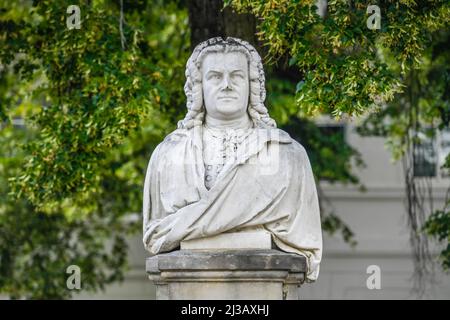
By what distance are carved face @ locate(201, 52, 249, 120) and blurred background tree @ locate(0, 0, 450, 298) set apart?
2133mm

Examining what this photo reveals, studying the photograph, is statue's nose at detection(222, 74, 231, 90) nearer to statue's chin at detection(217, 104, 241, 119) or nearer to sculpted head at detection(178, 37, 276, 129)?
sculpted head at detection(178, 37, 276, 129)

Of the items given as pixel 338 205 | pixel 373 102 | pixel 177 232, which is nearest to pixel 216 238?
pixel 177 232

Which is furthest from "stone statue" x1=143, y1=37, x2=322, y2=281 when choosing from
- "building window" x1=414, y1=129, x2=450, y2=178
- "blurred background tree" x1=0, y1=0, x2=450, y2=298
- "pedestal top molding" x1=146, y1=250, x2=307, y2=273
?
"building window" x1=414, y1=129, x2=450, y2=178

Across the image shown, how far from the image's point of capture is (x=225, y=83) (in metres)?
10.9

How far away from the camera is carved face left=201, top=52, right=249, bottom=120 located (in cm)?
1096

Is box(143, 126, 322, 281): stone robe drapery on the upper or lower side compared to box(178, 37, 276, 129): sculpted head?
lower

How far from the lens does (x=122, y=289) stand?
23891 mm

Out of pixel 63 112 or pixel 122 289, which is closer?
pixel 63 112

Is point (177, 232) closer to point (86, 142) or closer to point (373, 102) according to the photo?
point (373, 102)

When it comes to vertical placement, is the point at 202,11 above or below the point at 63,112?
above

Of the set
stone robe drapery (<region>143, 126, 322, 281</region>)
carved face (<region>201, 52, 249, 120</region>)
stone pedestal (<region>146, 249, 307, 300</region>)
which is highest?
carved face (<region>201, 52, 249, 120</region>)

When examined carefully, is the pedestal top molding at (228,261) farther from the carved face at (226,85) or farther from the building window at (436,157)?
the building window at (436,157)

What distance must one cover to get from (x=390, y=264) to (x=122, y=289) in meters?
4.36
